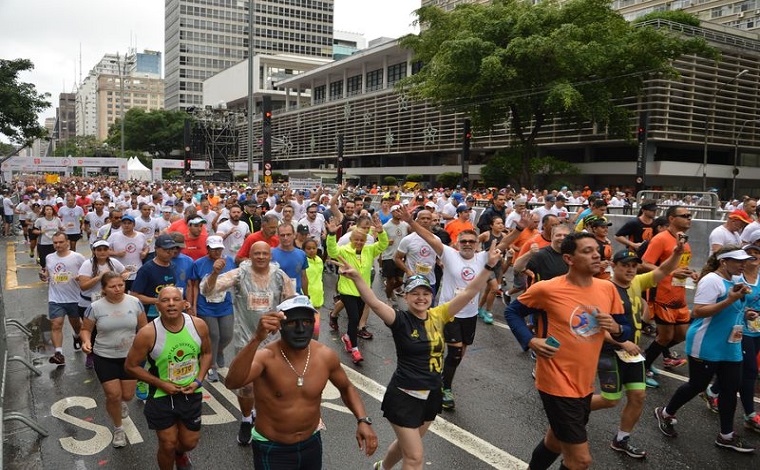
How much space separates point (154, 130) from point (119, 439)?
97.3 meters

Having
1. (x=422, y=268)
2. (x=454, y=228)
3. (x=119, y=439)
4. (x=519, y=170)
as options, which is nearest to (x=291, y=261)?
(x=422, y=268)

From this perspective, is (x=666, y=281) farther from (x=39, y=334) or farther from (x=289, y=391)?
(x=39, y=334)

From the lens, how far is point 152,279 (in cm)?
602

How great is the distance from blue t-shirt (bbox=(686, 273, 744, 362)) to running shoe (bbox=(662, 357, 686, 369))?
2.25m

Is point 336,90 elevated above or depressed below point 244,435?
above

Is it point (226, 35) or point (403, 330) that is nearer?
point (403, 330)

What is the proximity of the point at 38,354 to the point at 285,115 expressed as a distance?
2549 inches

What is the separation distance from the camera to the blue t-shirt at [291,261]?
6.30 m

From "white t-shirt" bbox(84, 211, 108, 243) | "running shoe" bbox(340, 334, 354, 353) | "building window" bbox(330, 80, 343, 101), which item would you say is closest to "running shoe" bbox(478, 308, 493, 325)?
"running shoe" bbox(340, 334, 354, 353)

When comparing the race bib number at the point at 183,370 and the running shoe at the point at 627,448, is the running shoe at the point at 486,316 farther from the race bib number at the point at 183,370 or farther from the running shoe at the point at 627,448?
the race bib number at the point at 183,370

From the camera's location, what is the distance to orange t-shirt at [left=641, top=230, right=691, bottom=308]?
20.3 ft

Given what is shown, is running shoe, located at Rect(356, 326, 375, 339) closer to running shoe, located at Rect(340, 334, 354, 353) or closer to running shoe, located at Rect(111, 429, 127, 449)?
running shoe, located at Rect(340, 334, 354, 353)

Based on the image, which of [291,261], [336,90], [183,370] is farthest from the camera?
[336,90]

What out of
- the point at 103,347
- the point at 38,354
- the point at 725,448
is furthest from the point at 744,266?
the point at 38,354
